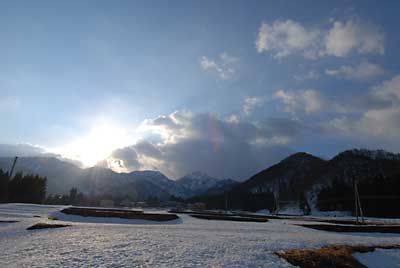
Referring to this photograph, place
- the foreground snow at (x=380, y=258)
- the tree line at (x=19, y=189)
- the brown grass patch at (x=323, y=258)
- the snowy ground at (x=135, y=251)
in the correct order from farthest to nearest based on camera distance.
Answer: the tree line at (x=19, y=189) < the foreground snow at (x=380, y=258) < the brown grass patch at (x=323, y=258) < the snowy ground at (x=135, y=251)

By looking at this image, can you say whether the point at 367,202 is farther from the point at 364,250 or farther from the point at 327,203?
the point at 364,250

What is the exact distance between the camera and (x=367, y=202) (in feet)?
320

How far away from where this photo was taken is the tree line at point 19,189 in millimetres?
91938

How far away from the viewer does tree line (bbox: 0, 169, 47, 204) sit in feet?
302

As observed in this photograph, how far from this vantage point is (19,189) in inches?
3927

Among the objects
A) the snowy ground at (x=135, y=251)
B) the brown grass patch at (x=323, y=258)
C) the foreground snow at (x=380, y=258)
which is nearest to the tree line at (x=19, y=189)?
the snowy ground at (x=135, y=251)

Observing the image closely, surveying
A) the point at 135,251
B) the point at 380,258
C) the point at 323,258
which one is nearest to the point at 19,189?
the point at 135,251

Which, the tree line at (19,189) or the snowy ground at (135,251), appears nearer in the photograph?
the snowy ground at (135,251)

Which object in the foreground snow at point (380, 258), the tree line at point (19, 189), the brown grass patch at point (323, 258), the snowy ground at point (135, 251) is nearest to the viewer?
the snowy ground at point (135, 251)

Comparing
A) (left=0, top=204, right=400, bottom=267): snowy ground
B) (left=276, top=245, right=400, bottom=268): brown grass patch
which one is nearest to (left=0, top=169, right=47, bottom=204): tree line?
(left=0, top=204, right=400, bottom=267): snowy ground

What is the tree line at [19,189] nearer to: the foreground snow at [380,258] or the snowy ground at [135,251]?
the snowy ground at [135,251]

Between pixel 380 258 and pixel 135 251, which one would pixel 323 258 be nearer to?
pixel 380 258

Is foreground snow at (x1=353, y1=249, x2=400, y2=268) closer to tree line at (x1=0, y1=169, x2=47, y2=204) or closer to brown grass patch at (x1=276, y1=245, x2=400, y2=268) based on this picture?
brown grass patch at (x1=276, y1=245, x2=400, y2=268)

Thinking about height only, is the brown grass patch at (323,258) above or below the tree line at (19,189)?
below
